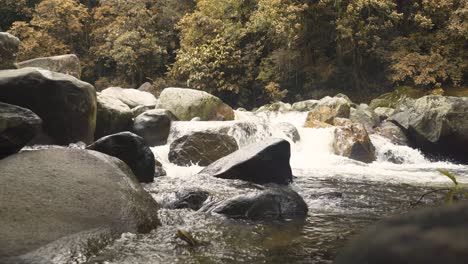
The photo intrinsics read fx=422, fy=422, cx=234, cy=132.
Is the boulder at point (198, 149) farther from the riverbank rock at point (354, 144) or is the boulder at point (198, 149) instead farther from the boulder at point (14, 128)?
the boulder at point (14, 128)

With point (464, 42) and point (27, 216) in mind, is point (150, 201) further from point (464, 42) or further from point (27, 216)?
point (464, 42)

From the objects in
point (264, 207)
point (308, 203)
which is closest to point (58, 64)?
point (308, 203)

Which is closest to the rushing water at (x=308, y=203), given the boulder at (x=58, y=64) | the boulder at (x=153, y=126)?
the boulder at (x=153, y=126)

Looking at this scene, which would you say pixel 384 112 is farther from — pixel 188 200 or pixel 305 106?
pixel 188 200

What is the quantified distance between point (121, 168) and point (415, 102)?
10.8 metres

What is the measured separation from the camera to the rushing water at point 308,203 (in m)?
3.90

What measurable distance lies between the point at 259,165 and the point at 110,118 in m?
5.00

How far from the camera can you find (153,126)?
37.7 ft

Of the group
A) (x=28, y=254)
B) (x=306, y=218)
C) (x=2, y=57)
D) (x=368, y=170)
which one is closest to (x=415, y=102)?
(x=368, y=170)

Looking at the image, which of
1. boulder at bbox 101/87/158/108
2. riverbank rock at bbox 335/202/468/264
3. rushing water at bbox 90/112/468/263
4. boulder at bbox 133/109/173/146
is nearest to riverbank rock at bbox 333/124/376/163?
rushing water at bbox 90/112/468/263

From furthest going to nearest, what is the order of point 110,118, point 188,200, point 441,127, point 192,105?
point 192,105 → point 441,127 → point 110,118 → point 188,200

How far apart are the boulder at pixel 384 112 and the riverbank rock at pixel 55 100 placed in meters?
10.3

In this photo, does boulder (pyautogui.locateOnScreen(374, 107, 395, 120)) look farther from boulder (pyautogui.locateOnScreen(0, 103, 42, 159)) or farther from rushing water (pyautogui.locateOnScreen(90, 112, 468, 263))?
boulder (pyautogui.locateOnScreen(0, 103, 42, 159))

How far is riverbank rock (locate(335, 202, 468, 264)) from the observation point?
1155 mm
